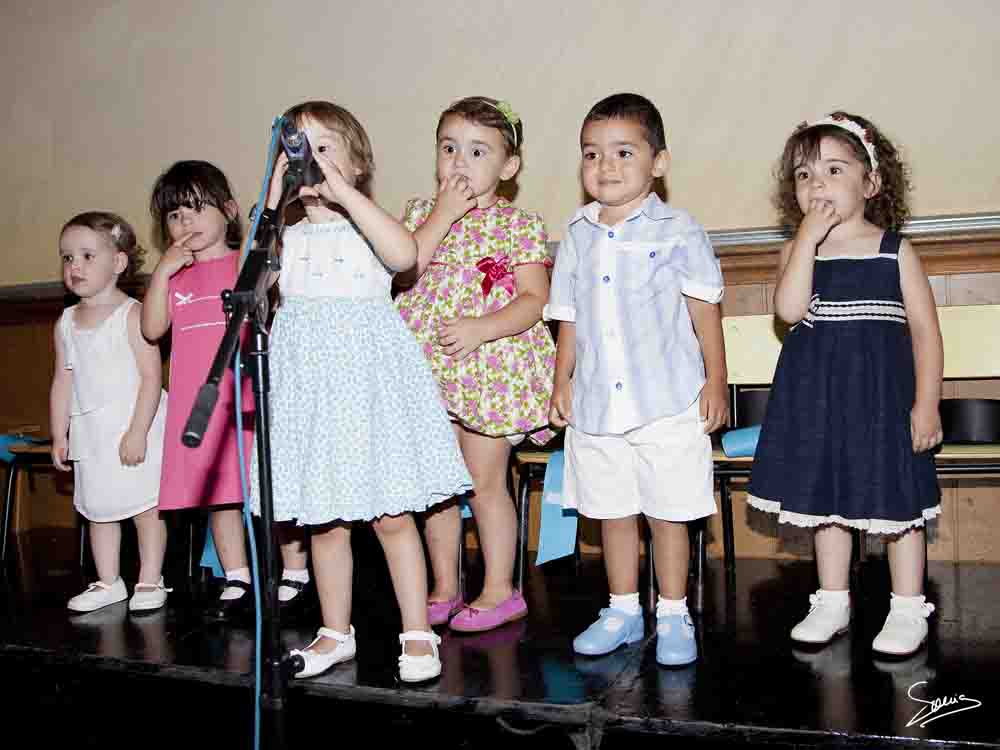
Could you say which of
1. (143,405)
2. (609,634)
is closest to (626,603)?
(609,634)

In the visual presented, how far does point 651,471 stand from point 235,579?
1.36 meters

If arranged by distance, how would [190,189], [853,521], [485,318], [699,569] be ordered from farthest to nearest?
[190,189]
[699,569]
[485,318]
[853,521]

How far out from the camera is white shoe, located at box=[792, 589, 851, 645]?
2465 millimetres

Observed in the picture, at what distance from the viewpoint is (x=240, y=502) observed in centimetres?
297

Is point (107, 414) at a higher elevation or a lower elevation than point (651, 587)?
higher

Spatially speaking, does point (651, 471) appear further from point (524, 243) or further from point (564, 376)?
point (524, 243)

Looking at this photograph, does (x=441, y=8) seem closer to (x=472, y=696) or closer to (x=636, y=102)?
(x=636, y=102)

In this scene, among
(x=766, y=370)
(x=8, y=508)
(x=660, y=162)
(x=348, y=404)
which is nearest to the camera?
(x=348, y=404)

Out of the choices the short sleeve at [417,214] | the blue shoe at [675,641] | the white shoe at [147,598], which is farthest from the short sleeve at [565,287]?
the white shoe at [147,598]

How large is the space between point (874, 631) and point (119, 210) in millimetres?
3334

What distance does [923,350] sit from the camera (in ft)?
7.89

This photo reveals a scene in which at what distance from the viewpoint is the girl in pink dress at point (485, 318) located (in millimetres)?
2607

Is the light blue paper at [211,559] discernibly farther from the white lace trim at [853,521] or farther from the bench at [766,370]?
the white lace trim at [853,521]

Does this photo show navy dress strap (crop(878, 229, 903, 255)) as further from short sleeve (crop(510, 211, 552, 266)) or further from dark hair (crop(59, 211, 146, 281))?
dark hair (crop(59, 211, 146, 281))
